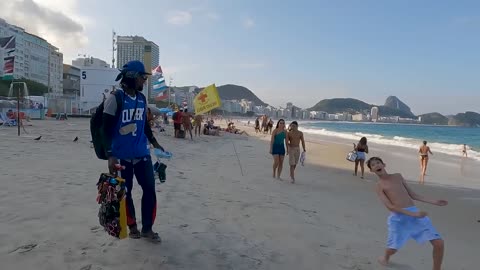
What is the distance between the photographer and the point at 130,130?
3521mm

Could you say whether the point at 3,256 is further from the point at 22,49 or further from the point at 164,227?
the point at 22,49

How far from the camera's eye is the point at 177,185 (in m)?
6.77

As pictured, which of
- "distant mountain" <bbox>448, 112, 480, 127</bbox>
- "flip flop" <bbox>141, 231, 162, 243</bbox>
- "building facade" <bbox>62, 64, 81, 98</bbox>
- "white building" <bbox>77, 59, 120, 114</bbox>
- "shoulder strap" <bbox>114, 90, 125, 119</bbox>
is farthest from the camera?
"distant mountain" <bbox>448, 112, 480, 127</bbox>

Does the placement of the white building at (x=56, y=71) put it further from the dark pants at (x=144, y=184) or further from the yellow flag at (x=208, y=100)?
the dark pants at (x=144, y=184)

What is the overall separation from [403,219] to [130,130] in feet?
8.92

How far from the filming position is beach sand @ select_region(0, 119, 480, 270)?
341 cm

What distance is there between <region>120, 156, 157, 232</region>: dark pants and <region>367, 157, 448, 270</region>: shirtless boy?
87.8 inches

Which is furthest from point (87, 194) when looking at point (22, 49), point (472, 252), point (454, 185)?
point (22, 49)

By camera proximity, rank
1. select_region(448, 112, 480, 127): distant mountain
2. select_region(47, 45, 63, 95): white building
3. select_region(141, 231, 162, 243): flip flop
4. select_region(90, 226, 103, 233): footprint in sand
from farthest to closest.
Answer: select_region(448, 112, 480, 127): distant mountain < select_region(47, 45, 63, 95): white building < select_region(90, 226, 103, 233): footprint in sand < select_region(141, 231, 162, 243): flip flop

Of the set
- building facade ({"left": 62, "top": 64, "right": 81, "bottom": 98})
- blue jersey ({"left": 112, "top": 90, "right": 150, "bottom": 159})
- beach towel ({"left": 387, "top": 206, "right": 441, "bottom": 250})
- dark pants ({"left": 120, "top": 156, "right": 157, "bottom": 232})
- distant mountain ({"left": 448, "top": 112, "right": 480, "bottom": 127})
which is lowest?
beach towel ({"left": 387, "top": 206, "right": 441, "bottom": 250})

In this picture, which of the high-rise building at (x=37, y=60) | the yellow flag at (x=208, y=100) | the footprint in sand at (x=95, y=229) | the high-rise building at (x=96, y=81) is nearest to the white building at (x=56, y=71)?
Result: the high-rise building at (x=37, y=60)

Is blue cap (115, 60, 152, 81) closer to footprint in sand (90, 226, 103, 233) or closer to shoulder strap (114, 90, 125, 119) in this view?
shoulder strap (114, 90, 125, 119)

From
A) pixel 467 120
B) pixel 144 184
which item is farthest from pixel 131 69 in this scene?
pixel 467 120

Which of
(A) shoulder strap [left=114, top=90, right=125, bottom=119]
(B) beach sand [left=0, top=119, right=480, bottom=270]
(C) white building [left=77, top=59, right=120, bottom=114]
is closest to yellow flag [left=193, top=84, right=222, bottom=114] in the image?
(B) beach sand [left=0, top=119, right=480, bottom=270]
